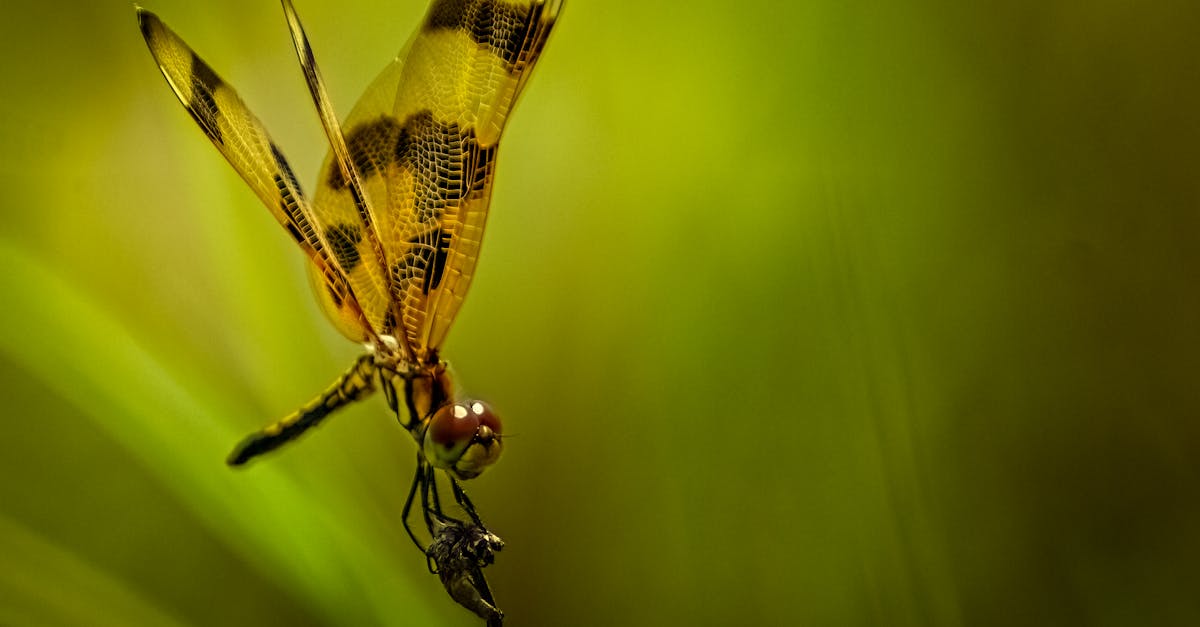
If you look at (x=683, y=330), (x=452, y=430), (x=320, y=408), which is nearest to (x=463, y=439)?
(x=452, y=430)

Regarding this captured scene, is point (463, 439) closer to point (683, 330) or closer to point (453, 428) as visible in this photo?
point (453, 428)

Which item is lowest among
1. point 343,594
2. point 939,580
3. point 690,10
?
point 939,580

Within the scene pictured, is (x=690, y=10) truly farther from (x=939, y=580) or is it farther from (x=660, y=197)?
(x=939, y=580)

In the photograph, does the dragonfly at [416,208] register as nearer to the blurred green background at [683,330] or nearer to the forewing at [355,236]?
the forewing at [355,236]

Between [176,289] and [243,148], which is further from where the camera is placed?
[176,289]

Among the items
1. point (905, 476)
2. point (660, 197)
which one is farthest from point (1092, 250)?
point (660, 197)

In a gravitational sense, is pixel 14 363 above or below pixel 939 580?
above

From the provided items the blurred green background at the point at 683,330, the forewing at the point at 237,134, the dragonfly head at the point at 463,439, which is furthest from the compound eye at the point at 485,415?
the blurred green background at the point at 683,330
